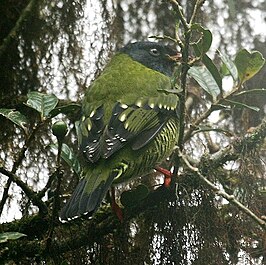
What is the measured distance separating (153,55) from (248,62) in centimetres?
83

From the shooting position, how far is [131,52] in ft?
9.89

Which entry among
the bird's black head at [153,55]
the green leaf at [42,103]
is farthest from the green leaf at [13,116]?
the bird's black head at [153,55]

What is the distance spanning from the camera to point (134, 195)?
7.09ft

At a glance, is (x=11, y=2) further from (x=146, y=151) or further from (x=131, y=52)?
(x=146, y=151)

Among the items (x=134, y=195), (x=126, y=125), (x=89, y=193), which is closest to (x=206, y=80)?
(x=126, y=125)

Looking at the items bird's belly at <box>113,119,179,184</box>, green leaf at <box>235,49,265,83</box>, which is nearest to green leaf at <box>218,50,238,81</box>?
green leaf at <box>235,49,265,83</box>

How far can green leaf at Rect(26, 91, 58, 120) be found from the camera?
7.07 ft

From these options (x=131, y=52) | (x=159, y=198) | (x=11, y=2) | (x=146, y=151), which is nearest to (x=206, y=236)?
(x=159, y=198)

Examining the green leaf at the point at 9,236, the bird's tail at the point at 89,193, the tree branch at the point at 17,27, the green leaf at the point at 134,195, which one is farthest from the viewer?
the tree branch at the point at 17,27

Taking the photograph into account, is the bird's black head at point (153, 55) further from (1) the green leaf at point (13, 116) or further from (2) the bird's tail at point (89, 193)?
(1) the green leaf at point (13, 116)

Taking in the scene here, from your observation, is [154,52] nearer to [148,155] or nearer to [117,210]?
[148,155]

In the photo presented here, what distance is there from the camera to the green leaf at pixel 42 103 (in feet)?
7.07

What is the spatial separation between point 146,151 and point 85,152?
10.0 inches

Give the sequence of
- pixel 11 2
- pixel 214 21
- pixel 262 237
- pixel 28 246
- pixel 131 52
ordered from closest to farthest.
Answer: pixel 28 246, pixel 262 237, pixel 131 52, pixel 11 2, pixel 214 21
